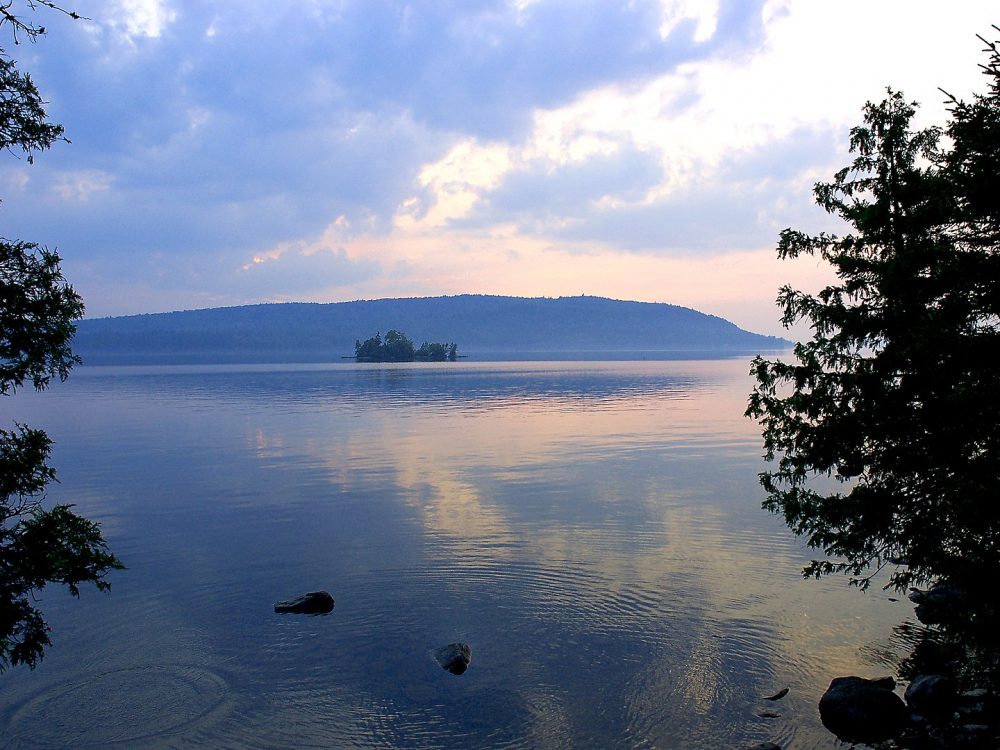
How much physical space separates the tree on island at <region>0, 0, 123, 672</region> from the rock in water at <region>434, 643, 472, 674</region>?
844 cm

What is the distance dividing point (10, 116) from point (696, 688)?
19.6 m

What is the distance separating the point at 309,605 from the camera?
22594mm

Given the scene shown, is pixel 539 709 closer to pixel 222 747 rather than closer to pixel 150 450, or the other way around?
pixel 222 747

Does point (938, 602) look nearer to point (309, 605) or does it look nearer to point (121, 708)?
point (309, 605)

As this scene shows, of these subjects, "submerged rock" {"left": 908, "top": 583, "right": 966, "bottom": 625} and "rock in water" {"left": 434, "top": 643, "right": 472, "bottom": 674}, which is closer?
"submerged rock" {"left": 908, "top": 583, "right": 966, "bottom": 625}

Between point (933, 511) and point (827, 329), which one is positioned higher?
point (827, 329)

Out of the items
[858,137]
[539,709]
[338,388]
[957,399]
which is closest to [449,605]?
[539,709]

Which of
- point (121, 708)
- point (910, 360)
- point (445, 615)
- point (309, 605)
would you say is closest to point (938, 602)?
point (910, 360)

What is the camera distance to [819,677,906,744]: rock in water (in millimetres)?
15047

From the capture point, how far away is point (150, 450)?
196 ft

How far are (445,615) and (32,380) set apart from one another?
13145 mm

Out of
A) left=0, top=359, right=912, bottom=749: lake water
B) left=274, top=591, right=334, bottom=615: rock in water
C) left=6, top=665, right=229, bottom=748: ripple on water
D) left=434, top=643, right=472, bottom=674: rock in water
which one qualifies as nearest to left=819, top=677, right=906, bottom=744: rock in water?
left=0, top=359, right=912, bottom=749: lake water

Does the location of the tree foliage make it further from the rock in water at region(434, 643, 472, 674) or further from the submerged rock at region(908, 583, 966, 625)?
the rock in water at region(434, 643, 472, 674)

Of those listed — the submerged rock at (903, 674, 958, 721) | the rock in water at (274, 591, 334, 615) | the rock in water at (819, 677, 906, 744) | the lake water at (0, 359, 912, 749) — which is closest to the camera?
the rock in water at (819, 677, 906, 744)
